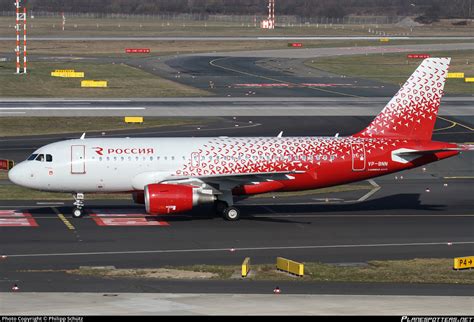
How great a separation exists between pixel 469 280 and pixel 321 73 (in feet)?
350

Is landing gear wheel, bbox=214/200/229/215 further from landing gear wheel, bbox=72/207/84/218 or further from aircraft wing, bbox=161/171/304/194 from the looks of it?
landing gear wheel, bbox=72/207/84/218

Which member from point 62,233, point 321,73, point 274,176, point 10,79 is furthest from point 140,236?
point 321,73

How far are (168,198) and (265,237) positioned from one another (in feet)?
17.7

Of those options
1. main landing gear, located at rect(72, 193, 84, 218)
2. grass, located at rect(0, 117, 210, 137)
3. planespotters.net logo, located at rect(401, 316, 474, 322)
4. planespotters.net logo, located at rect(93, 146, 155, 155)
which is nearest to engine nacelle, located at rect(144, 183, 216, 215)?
planespotters.net logo, located at rect(93, 146, 155, 155)

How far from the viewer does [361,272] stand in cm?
4012

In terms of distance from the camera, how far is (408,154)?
53781mm

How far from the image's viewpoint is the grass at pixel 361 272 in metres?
38.5

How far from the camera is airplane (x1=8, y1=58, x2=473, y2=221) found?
172ft

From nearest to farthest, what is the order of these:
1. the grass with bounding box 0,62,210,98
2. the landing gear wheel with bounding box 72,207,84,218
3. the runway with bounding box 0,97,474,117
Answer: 1. the landing gear wheel with bounding box 72,207,84,218
2. the runway with bounding box 0,97,474,117
3. the grass with bounding box 0,62,210,98

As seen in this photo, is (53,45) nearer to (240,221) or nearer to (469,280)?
(240,221)

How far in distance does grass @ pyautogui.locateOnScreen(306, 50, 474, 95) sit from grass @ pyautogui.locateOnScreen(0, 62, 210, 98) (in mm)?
29540

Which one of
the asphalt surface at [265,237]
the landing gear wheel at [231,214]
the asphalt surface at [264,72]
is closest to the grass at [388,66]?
the asphalt surface at [264,72]

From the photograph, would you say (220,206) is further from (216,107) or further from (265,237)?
(216,107)

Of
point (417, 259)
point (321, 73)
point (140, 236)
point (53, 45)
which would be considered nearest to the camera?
point (417, 259)
